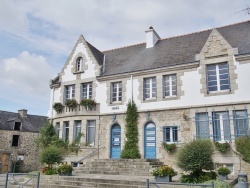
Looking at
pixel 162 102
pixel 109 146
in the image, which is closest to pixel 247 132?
pixel 162 102

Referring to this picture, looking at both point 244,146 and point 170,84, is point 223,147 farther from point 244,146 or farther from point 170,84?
point 170,84

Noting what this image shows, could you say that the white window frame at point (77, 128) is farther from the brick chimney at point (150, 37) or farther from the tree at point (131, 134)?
the brick chimney at point (150, 37)

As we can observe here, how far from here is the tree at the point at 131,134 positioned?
1566 centimetres

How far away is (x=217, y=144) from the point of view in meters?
13.4

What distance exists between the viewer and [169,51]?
17.8m

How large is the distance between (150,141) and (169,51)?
6048 millimetres

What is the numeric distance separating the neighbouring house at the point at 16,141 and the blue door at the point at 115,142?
1780 centimetres

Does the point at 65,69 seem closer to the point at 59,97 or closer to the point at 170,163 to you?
the point at 59,97

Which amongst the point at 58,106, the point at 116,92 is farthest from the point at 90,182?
the point at 58,106

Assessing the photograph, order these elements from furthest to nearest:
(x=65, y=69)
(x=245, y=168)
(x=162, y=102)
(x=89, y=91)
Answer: (x=65, y=69) → (x=89, y=91) → (x=162, y=102) → (x=245, y=168)

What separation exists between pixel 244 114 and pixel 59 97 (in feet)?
40.4

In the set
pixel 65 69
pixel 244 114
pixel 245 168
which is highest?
pixel 65 69

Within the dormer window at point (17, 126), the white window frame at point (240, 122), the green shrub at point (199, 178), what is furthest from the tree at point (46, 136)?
the dormer window at point (17, 126)

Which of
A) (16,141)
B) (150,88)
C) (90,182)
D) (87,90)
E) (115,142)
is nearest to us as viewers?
(90,182)
